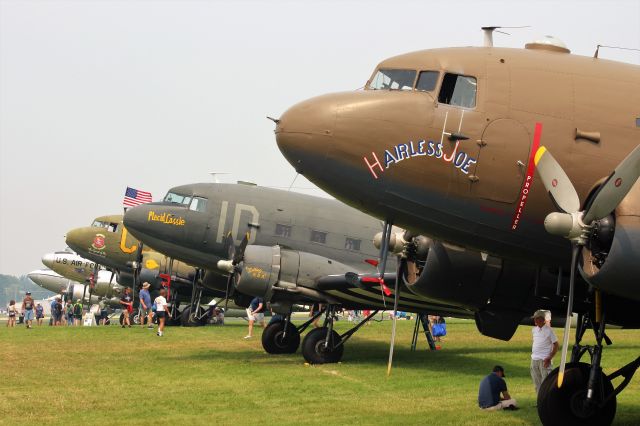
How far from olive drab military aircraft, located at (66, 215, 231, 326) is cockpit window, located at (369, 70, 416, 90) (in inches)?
840

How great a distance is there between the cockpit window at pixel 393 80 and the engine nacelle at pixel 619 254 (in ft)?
10.7

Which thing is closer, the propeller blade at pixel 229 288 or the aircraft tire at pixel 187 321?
the propeller blade at pixel 229 288

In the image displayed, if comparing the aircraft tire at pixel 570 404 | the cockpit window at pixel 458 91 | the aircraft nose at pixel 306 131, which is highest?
the cockpit window at pixel 458 91

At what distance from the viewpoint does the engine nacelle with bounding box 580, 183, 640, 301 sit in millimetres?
10109

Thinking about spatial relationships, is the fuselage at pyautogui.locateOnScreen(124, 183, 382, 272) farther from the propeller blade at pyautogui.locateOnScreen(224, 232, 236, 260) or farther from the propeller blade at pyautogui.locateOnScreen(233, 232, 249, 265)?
the propeller blade at pyautogui.locateOnScreen(233, 232, 249, 265)

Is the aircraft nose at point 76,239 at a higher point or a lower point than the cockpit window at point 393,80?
lower

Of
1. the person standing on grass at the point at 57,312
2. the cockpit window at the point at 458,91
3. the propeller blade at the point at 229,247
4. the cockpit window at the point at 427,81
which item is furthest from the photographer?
the person standing on grass at the point at 57,312

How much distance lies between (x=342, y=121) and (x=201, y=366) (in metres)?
12.5

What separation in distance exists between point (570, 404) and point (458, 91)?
175 inches

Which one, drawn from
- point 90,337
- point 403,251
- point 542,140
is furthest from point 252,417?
point 90,337

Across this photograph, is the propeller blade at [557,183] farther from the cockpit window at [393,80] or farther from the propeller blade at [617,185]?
the cockpit window at [393,80]

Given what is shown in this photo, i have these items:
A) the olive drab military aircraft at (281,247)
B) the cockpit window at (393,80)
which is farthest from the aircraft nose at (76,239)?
the cockpit window at (393,80)

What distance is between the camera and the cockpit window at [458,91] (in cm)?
1177

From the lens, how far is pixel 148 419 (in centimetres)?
1505
